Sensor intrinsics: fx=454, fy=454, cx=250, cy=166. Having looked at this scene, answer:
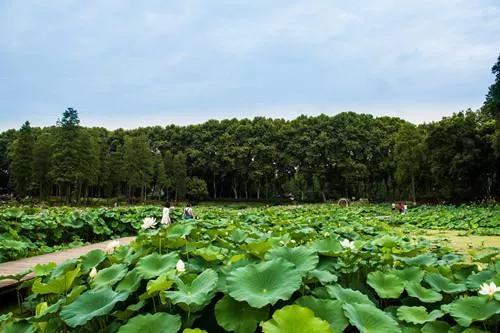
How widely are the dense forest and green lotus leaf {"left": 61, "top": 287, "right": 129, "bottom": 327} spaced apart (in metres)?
33.2

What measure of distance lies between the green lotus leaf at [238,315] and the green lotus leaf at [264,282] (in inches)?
2.8

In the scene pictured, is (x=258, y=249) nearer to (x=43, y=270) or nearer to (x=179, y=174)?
(x=43, y=270)

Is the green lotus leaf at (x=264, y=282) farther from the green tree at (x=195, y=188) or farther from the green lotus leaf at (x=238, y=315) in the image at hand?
the green tree at (x=195, y=188)

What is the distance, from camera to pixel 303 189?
5319cm

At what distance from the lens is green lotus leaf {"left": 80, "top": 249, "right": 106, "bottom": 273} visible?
321cm

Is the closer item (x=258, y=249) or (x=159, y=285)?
(x=159, y=285)

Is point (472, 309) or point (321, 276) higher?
point (321, 276)

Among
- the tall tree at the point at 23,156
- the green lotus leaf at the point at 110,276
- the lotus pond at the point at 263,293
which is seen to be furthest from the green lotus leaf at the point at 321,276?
the tall tree at the point at 23,156

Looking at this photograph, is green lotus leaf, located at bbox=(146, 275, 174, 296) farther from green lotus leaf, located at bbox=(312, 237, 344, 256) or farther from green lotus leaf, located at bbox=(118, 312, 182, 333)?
green lotus leaf, located at bbox=(312, 237, 344, 256)

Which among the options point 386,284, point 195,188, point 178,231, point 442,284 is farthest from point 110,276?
point 195,188

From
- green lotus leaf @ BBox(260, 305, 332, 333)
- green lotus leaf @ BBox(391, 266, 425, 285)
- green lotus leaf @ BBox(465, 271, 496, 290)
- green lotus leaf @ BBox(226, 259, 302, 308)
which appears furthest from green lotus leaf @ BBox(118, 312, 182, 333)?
green lotus leaf @ BBox(465, 271, 496, 290)

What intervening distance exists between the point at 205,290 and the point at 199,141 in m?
51.1

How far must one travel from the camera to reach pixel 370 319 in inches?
78.5

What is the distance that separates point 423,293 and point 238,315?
113 cm
